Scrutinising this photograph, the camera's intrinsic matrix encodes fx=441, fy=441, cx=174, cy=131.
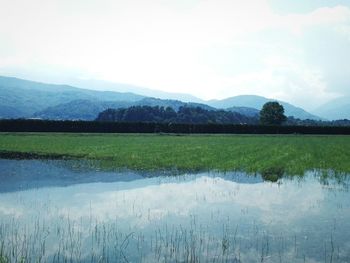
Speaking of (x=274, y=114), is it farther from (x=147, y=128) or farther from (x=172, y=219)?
(x=172, y=219)

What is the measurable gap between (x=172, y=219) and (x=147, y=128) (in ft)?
254

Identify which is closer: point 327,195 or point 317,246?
point 317,246

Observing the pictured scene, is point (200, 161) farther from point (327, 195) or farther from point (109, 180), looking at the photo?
point (327, 195)

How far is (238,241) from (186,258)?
2.03 meters

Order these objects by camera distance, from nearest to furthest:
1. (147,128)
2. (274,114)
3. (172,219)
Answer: (172,219) → (147,128) → (274,114)

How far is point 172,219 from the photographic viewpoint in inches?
543

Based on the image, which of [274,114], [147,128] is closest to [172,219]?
[147,128]

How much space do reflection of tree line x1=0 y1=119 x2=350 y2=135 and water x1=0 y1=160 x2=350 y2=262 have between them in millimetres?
61743

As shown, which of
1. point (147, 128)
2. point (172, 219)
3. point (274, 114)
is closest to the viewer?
point (172, 219)

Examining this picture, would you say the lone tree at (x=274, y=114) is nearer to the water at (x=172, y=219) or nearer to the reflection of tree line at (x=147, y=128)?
the reflection of tree line at (x=147, y=128)

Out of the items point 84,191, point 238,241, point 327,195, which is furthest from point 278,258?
point 84,191

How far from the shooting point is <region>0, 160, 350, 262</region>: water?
10.2m

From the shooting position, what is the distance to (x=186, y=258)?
9727 millimetres

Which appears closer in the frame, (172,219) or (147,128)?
(172,219)
